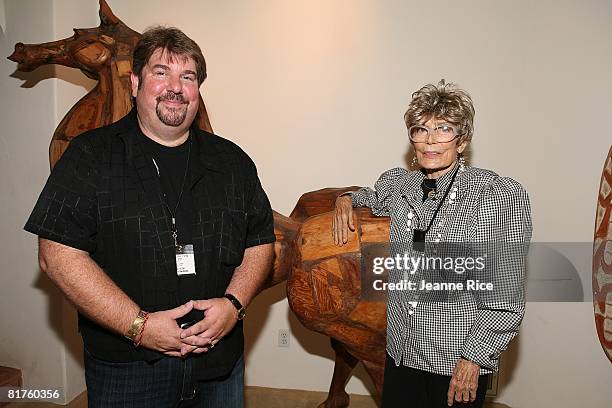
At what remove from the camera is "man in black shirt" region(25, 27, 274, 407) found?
1.36 meters

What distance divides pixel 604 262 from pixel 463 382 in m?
1.32

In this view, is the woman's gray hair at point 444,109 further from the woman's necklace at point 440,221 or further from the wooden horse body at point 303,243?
the wooden horse body at point 303,243

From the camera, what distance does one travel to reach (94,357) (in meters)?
1.50

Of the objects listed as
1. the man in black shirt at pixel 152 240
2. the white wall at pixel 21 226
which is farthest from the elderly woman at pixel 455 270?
the white wall at pixel 21 226

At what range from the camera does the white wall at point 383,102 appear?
8.73 feet

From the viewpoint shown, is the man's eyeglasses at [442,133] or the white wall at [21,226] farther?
the white wall at [21,226]

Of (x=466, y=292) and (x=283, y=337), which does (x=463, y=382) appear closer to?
(x=466, y=292)

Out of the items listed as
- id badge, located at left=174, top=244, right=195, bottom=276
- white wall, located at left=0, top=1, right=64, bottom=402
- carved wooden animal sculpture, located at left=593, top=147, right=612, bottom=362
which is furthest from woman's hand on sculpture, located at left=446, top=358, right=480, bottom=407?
white wall, located at left=0, top=1, right=64, bottom=402

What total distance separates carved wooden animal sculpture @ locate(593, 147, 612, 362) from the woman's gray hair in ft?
4.13

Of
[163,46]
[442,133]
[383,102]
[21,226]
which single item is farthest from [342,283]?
[21,226]

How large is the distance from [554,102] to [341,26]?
1177 millimetres

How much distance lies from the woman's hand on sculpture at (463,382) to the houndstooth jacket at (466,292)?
3 centimetres

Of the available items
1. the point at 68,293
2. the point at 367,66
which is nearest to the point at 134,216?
the point at 68,293

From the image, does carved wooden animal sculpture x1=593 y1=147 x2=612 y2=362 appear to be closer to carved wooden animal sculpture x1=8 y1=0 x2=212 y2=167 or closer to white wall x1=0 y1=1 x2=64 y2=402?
carved wooden animal sculpture x1=8 y1=0 x2=212 y2=167
